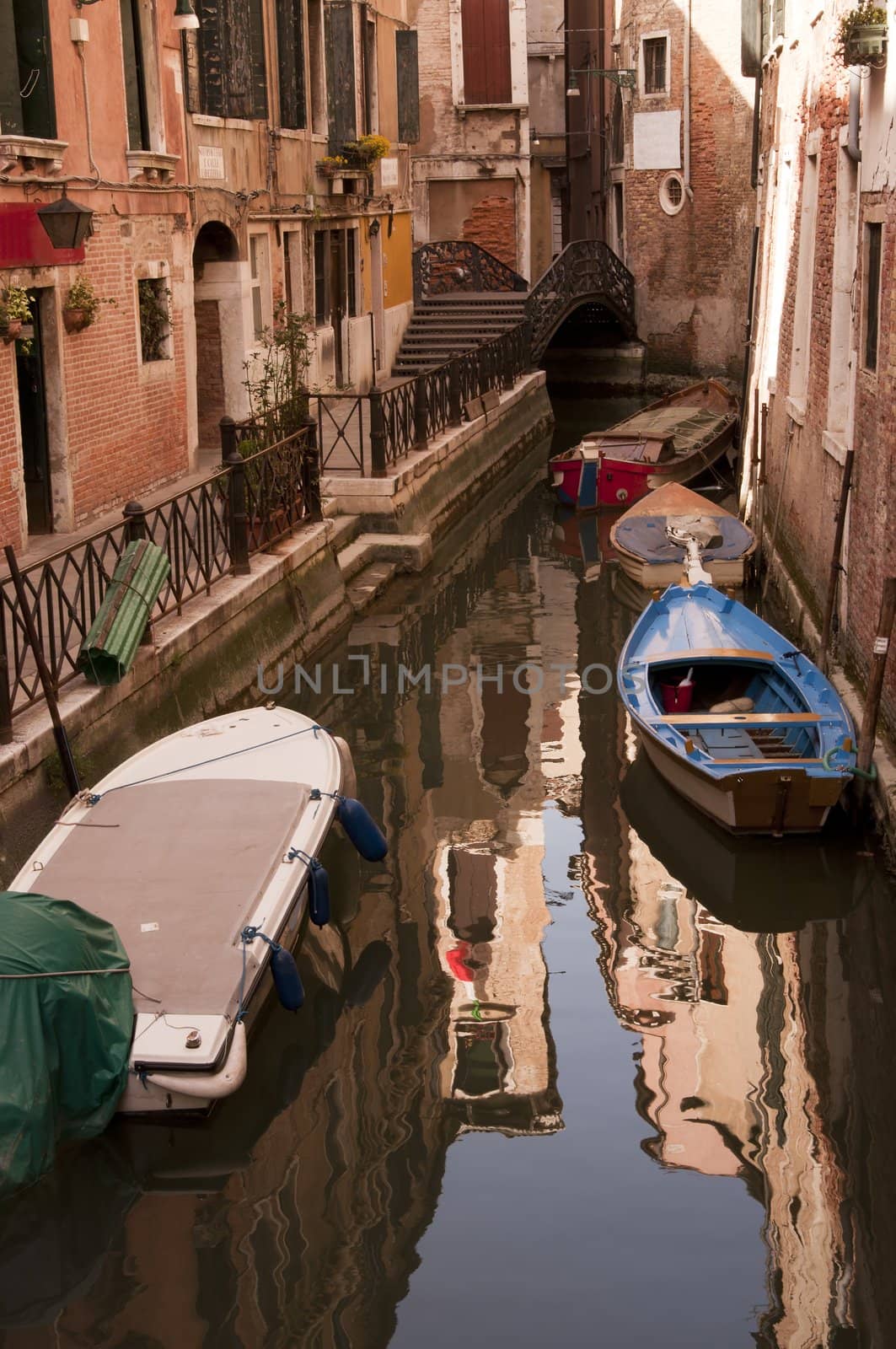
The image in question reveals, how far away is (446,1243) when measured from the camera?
212 inches

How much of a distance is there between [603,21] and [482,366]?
14079 mm

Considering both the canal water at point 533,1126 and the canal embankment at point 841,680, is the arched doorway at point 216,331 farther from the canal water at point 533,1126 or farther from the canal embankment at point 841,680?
the canal water at point 533,1126

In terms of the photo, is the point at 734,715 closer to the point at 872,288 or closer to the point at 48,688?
the point at 872,288

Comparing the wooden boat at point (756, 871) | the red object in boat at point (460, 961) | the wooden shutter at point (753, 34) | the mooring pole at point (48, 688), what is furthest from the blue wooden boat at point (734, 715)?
the wooden shutter at point (753, 34)

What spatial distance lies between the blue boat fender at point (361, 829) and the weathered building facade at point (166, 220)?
4235mm

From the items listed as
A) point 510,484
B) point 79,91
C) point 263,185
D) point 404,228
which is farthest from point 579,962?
point 404,228

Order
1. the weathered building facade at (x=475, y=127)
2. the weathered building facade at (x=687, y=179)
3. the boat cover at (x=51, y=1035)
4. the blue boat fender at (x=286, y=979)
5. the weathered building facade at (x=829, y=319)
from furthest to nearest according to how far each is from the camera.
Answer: the weathered building facade at (x=687, y=179), the weathered building facade at (x=475, y=127), the weathered building facade at (x=829, y=319), the blue boat fender at (x=286, y=979), the boat cover at (x=51, y=1035)

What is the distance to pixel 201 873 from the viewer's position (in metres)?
6.79

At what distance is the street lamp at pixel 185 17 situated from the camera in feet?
45.0

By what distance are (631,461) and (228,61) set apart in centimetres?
653

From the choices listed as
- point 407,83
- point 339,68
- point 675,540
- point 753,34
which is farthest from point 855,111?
point 407,83

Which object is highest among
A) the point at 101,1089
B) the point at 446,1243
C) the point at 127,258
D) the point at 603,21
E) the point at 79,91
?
the point at 603,21

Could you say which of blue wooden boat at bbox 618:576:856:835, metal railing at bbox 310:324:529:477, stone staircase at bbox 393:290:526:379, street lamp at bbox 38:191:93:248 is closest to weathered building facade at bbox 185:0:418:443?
stone staircase at bbox 393:290:526:379

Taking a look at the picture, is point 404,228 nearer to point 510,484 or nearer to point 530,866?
point 510,484
